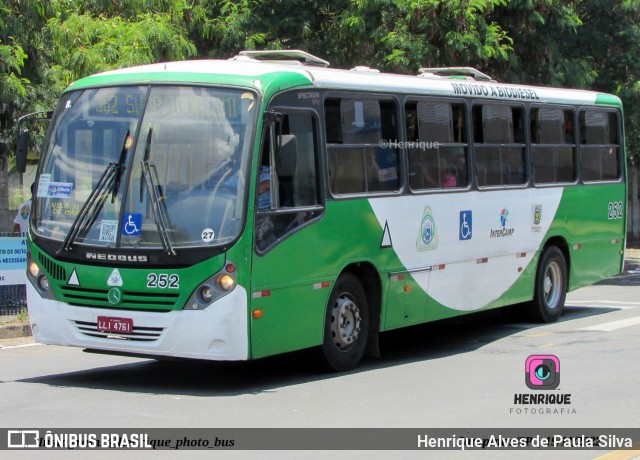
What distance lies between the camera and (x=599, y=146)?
16.5 meters

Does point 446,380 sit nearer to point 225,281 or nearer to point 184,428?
point 225,281

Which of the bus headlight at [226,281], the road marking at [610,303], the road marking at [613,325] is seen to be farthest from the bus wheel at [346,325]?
the road marking at [610,303]

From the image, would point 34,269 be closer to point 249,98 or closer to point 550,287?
point 249,98

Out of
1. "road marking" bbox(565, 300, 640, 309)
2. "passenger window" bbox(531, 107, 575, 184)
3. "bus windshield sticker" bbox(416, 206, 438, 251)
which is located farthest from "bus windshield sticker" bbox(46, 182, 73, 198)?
"road marking" bbox(565, 300, 640, 309)

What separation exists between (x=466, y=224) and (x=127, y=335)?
16.2 feet

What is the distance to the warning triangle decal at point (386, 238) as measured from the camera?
→ 1167 cm

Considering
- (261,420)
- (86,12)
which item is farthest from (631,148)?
(261,420)

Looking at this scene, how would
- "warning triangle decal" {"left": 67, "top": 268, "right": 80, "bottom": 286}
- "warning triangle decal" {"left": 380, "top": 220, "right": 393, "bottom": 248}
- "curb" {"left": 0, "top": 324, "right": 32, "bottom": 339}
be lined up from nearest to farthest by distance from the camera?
1. "warning triangle decal" {"left": 67, "top": 268, "right": 80, "bottom": 286}
2. "warning triangle decal" {"left": 380, "top": 220, "right": 393, "bottom": 248}
3. "curb" {"left": 0, "top": 324, "right": 32, "bottom": 339}

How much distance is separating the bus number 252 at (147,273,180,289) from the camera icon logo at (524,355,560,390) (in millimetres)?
3400

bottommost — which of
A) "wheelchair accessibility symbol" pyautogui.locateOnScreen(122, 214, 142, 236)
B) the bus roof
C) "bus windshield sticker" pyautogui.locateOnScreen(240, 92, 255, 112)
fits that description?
"wheelchair accessibility symbol" pyautogui.locateOnScreen(122, 214, 142, 236)

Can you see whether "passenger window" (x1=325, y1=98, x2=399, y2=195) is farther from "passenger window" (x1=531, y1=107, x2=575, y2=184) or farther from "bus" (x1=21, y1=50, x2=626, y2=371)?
"passenger window" (x1=531, y1=107, x2=575, y2=184)

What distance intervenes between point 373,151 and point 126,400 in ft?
12.8

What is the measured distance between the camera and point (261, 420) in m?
8.62

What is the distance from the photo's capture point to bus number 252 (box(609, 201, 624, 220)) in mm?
16719
